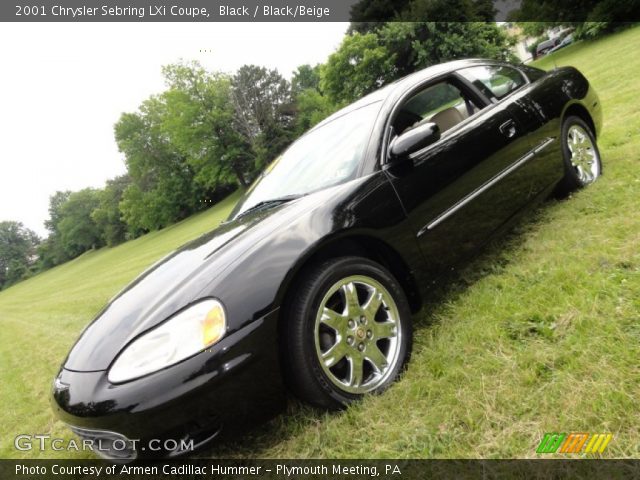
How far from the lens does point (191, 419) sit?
1648mm

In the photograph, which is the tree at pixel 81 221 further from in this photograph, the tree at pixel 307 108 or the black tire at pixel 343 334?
the black tire at pixel 343 334

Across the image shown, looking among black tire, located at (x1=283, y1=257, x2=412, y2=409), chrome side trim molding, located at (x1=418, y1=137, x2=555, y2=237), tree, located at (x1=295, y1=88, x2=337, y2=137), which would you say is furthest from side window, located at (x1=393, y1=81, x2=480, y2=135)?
tree, located at (x1=295, y1=88, x2=337, y2=137)

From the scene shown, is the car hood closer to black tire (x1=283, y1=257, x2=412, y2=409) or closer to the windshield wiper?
the windshield wiper

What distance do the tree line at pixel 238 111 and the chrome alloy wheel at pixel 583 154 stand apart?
2553 cm

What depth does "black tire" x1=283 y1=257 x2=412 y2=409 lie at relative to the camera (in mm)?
1810

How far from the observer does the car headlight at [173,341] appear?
1.65 meters

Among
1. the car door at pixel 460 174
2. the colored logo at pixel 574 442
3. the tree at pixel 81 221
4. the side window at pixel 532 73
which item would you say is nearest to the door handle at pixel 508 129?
the car door at pixel 460 174

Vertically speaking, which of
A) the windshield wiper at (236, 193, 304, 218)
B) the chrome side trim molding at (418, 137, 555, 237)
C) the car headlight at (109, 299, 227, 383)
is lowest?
the chrome side trim molding at (418, 137, 555, 237)

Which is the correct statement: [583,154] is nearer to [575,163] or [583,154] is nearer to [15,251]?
[575,163]

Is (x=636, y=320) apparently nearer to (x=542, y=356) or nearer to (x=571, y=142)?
(x=542, y=356)

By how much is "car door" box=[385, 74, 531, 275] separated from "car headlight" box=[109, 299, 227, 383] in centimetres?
124

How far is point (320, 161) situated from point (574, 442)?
204 cm

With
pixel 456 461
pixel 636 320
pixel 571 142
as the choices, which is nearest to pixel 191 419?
pixel 456 461

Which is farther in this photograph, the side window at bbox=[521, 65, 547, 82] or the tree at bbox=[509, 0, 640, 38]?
the tree at bbox=[509, 0, 640, 38]
